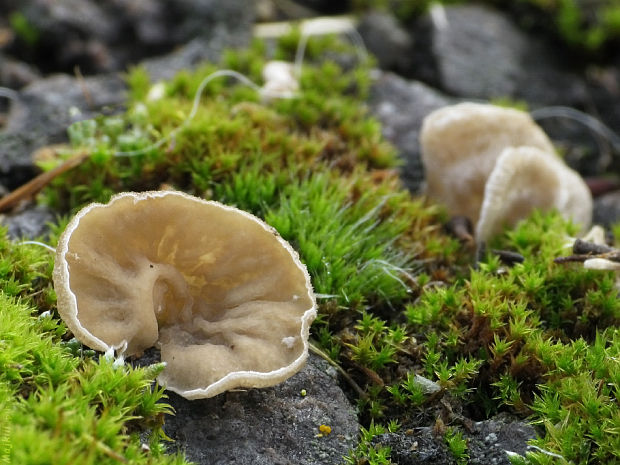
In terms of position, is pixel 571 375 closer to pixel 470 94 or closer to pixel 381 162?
pixel 381 162

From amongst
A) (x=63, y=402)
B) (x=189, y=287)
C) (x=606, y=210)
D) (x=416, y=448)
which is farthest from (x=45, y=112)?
(x=606, y=210)

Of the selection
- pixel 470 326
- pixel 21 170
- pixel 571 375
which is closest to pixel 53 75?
pixel 21 170

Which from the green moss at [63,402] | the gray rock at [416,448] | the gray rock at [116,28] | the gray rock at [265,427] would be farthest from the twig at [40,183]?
the gray rock at [416,448]

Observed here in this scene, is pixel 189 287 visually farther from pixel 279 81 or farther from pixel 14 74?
pixel 14 74

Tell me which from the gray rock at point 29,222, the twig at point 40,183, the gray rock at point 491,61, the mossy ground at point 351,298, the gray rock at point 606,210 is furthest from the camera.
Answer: the gray rock at point 491,61

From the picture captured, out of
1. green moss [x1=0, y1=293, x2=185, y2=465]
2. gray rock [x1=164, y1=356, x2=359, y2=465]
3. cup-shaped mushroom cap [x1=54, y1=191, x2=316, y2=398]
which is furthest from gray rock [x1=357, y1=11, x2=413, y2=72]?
green moss [x1=0, y1=293, x2=185, y2=465]

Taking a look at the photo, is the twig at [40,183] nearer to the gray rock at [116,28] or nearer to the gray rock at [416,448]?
the gray rock at [116,28]

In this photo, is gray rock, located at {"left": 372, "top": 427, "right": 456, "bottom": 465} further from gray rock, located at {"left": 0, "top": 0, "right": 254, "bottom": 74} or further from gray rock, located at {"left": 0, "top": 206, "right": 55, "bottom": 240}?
gray rock, located at {"left": 0, "top": 0, "right": 254, "bottom": 74}

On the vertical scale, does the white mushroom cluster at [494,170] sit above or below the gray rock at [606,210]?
above
